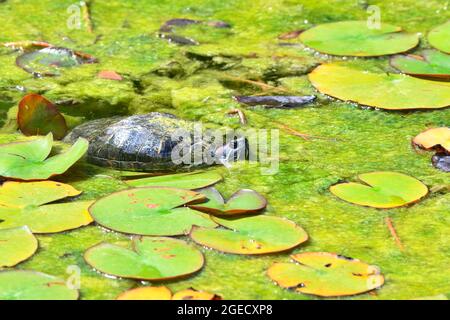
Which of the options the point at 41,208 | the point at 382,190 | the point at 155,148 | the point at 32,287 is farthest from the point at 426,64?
the point at 32,287

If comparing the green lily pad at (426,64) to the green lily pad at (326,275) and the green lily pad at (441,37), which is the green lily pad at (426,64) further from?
the green lily pad at (326,275)

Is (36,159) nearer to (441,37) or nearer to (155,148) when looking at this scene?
(155,148)

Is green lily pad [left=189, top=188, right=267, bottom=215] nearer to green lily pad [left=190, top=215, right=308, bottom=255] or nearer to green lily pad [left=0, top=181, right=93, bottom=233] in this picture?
green lily pad [left=190, top=215, right=308, bottom=255]

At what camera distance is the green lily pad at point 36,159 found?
99.5 inches

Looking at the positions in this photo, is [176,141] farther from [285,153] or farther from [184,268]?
[184,268]

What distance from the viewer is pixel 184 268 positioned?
205 cm

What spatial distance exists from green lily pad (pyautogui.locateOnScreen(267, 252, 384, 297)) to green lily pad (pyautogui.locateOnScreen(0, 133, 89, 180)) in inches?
31.0

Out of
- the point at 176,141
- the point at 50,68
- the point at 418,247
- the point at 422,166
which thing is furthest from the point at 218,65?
the point at 418,247

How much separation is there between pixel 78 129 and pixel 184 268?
1.04 metres

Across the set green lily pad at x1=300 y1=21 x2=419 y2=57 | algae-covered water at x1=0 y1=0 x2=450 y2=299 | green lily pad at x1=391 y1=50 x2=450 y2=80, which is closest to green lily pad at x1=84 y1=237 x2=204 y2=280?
algae-covered water at x1=0 y1=0 x2=450 y2=299

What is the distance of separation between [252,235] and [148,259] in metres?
0.29

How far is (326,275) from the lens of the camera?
2.02 meters

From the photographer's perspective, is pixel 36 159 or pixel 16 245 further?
pixel 36 159

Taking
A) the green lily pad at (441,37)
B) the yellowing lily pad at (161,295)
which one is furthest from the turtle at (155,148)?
the green lily pad at (441,37)
